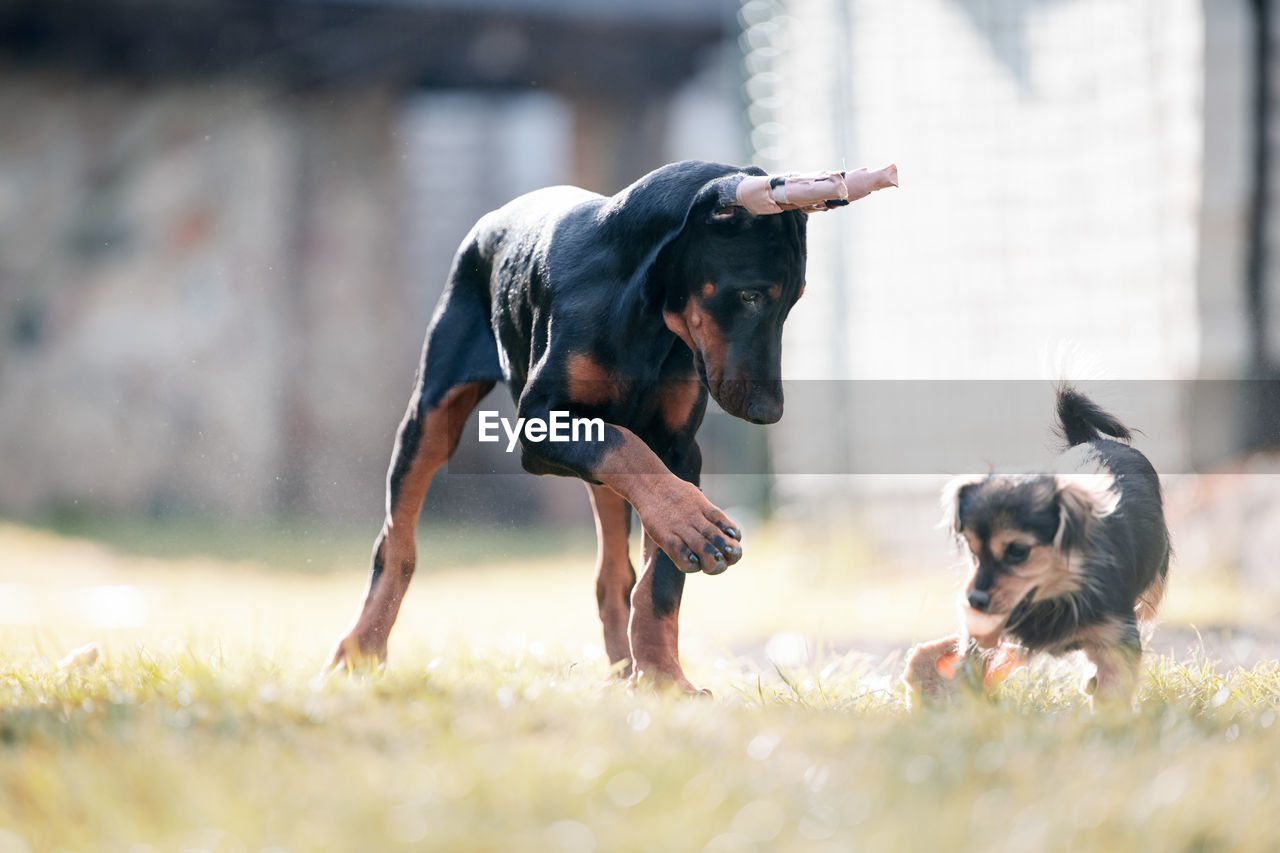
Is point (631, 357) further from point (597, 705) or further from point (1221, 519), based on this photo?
point (1221, 519)

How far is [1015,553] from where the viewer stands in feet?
9.73

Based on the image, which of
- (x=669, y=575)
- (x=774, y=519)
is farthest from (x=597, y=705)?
(x=774, y=519)

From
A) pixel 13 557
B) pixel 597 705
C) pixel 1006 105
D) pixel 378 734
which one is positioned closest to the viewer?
pixel 378 734

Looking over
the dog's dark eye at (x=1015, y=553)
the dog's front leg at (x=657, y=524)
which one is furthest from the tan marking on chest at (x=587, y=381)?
the dog's dark eye at (x=1015, y=553)

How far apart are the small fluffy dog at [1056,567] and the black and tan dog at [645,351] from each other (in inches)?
23.2

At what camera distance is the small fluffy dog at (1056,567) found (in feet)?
9.66

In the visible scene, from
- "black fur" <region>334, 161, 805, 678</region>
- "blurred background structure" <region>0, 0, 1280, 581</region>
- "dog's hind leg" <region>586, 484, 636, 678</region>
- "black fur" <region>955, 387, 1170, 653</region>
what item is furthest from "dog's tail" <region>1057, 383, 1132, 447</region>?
"blurred background structure" <region>0, 0, 1280, 581</region>

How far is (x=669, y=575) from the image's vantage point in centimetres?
330

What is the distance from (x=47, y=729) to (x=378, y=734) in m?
0.69

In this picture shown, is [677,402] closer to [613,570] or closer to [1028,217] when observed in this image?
[613,570]

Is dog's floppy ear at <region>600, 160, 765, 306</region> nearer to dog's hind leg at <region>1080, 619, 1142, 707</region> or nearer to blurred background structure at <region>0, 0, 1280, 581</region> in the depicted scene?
dog's hind leg at <region>1080, 619, 1142, 707</region>

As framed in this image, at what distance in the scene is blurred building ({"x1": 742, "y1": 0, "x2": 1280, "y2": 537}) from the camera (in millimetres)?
6289

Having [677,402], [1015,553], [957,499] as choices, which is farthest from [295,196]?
[1015,553]

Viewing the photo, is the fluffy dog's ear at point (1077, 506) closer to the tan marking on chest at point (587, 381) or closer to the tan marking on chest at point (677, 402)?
the tan marking on chest at point (677, 402)
